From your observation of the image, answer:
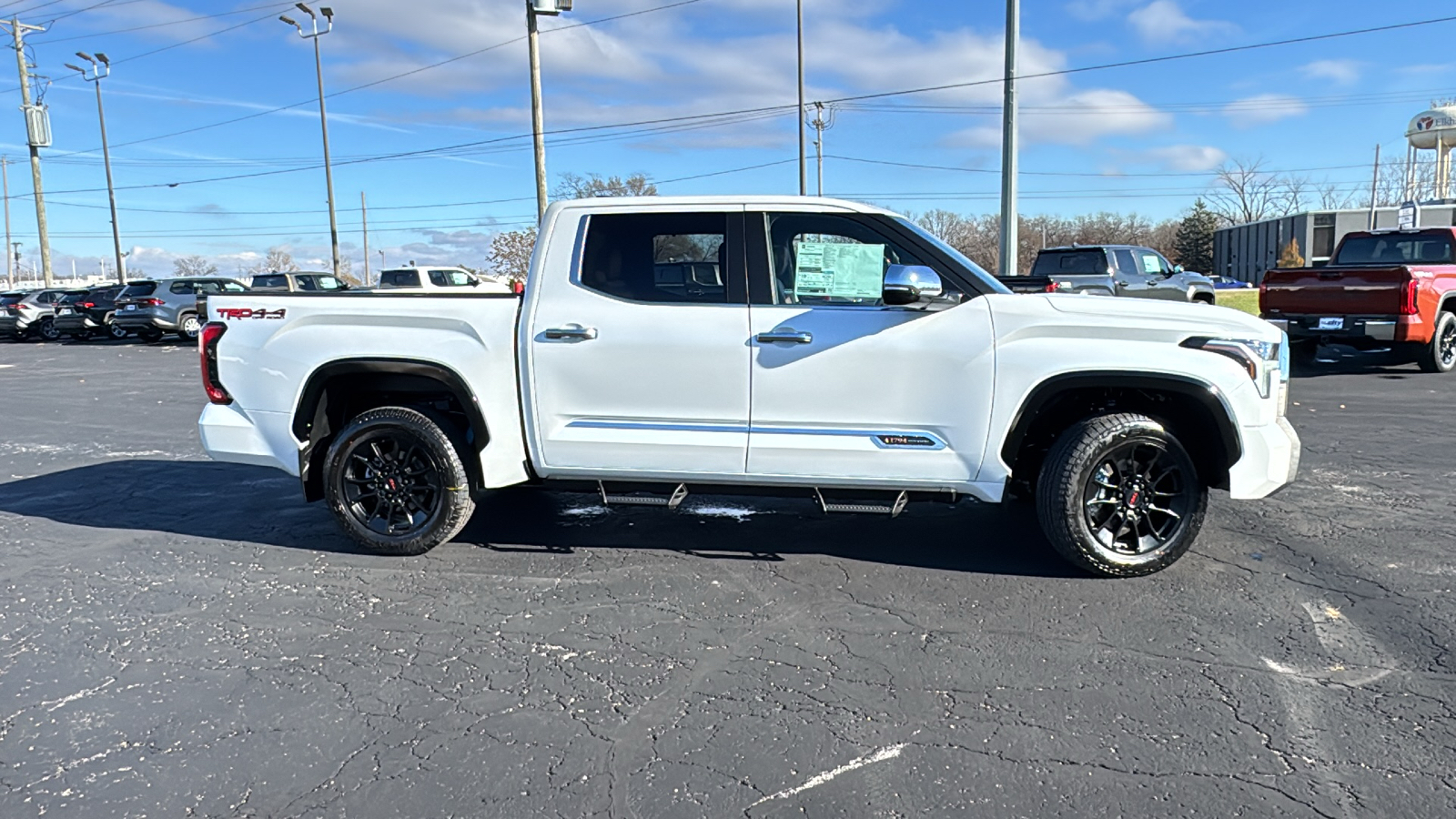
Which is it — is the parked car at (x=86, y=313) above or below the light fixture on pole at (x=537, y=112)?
below

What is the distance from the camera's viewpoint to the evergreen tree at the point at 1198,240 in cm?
7369

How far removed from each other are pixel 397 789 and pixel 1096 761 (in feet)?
7.13

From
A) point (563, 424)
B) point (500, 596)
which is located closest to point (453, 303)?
point (563, 424)

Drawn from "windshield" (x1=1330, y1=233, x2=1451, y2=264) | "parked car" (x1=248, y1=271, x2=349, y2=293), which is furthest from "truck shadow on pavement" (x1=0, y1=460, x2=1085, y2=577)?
"parked car" (x1=248, y1=271, x2=349, y2=293)

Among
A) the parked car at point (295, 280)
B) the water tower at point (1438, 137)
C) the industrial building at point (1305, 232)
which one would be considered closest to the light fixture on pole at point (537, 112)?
the parked car at point (295, 280)

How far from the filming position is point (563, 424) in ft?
15.5

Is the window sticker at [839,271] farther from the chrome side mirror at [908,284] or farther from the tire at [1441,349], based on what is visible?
the tire at [1441,349]

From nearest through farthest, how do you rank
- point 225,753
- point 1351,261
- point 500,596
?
point 225,753, point 500,596, point 1351,261

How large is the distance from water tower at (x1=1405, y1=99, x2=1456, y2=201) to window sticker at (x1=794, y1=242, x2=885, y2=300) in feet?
247

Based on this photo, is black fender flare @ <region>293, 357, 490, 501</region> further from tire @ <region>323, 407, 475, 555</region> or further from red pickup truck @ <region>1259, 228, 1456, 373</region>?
red pickup truck @ <region>1259, 228, 1456, 373</region>

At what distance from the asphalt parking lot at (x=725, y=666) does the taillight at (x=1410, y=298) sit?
6399 millimetres

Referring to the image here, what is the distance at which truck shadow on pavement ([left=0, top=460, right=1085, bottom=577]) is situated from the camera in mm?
4996

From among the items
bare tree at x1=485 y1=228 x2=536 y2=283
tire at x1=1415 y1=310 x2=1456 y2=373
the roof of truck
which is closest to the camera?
the roof of truck

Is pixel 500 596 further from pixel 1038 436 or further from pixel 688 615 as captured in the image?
pixel 1038 436
